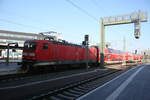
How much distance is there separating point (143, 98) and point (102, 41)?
21.5 meters

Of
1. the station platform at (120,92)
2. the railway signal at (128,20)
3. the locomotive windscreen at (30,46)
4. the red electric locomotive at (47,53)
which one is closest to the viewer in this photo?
the station platform at (120,92)

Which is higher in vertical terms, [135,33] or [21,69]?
[135,33]

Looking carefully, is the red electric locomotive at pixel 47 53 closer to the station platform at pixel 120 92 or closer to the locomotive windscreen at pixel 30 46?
the locomotive windscreen at pixel 30 46

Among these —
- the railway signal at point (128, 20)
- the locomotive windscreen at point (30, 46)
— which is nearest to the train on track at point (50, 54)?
the locomotive windscreen at point (30, 46)

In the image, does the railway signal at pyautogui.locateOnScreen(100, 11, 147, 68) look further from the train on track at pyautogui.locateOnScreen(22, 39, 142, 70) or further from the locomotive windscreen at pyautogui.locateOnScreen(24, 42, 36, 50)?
the locomotive windscreen at pyautogui.locateOnScreen(24, 42, 36, 50)

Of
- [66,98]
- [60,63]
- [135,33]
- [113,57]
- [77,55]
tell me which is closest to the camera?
[66,98]

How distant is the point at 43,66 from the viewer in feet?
56.1

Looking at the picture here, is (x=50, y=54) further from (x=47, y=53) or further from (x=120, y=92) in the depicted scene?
(x=120, y=92)

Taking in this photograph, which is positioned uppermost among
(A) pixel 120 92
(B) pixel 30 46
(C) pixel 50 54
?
(B) pixel 30 46

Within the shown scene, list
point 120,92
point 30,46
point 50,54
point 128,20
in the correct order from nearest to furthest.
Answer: point 120,92, point 30,46, point 50,54, point 128,20

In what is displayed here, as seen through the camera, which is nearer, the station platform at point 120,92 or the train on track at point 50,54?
the station platform at point 120,92

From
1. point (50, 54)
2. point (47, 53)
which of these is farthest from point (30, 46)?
point (50, 54)

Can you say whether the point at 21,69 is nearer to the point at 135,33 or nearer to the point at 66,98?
the point at 66,98

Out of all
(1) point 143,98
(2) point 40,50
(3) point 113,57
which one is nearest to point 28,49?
(2) point 40,50
